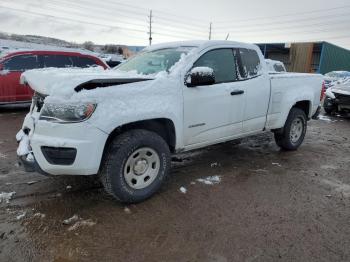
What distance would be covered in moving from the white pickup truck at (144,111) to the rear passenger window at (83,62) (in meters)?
6.04

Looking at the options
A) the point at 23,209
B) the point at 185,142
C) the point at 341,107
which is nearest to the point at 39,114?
the point at 23,209

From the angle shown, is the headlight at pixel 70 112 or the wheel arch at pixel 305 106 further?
the wheel arch at pixel 305 106

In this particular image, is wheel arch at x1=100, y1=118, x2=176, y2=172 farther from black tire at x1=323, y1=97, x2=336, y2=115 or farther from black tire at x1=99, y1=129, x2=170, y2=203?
black tire at x1=323, y1=97, x2=336, y2=115

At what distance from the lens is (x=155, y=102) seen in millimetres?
3777

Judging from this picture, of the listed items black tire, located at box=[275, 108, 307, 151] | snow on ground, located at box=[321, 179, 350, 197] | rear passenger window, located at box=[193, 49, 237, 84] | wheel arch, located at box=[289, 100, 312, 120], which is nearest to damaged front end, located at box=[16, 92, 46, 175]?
rear passenger window, located at box=[193, 49, 237, 84]

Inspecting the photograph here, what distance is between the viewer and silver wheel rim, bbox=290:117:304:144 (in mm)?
6310

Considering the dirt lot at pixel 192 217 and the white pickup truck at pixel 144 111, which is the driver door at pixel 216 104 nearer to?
the white pickup truck at pixel 144 111

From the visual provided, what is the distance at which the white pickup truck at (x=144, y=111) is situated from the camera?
10.8 ft

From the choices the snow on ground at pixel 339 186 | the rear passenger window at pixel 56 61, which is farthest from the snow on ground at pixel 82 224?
the rear passenger window at pixel 56 61

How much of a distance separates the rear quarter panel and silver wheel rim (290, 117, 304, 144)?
0.28 meters

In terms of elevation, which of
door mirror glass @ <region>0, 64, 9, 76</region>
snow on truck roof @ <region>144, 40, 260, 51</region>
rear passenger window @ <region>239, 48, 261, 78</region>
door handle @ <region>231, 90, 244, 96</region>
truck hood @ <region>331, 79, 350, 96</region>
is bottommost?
→ truck hood @ <region>331, 79, 350, 96</region>

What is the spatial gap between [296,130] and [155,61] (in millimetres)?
3350

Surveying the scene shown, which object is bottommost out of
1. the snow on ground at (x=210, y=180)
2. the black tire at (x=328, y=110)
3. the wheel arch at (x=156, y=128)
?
the black tire at (x=328, y=110)

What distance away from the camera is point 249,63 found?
5199 millimetres
